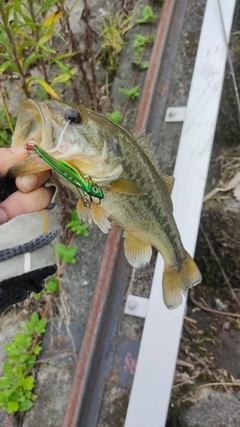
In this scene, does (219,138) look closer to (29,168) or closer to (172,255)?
(172,255)

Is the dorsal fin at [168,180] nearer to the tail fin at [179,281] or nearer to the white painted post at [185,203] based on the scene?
the tail fin at [179,281]

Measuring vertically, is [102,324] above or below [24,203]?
below

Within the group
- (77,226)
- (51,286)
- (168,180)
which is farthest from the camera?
(77,226)

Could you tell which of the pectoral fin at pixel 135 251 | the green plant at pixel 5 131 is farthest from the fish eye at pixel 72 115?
the green plant at pixel 5 131

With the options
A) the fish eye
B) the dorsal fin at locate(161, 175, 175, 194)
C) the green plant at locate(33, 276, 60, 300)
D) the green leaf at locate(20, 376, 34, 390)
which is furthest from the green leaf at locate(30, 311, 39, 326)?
the fish eye

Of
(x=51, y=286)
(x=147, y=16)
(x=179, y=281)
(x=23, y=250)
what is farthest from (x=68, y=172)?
(x=147, y=16)

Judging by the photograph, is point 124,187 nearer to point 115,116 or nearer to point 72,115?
point 72,115
